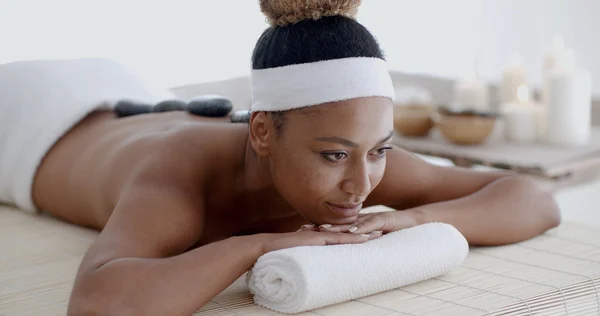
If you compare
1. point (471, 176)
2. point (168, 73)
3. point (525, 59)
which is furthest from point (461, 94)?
point (471, 176)

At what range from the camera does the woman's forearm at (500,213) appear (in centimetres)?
202

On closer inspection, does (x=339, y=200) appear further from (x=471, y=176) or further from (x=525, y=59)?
(x=525, y=59)

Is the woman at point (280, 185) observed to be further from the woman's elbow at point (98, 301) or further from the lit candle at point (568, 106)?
the lit candle at point (568, 106)

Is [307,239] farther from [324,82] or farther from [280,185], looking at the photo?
[324,82]

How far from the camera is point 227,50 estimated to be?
163 inches

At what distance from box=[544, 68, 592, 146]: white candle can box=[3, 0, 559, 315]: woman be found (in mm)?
1390

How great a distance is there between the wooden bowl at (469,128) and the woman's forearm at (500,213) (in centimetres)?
130

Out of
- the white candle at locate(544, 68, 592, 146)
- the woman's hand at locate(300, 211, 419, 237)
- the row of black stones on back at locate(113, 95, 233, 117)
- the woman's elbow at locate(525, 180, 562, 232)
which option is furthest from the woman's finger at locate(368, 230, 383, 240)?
the white candle at locate(544, 68, 592, 146)

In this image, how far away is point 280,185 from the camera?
5.97 ft

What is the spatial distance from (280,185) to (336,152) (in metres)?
0.18

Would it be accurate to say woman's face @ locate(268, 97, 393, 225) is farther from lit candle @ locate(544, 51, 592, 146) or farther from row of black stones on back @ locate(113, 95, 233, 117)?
lit candle @ locate(544, 51, 592, 146)

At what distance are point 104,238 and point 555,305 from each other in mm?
892

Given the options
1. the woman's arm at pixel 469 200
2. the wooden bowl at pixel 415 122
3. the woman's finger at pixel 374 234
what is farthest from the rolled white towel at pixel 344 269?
the wooden bowl at pixel 415 122

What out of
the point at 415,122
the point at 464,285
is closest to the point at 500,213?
the point at 464,285
